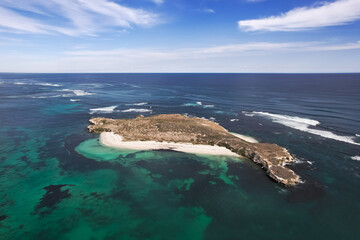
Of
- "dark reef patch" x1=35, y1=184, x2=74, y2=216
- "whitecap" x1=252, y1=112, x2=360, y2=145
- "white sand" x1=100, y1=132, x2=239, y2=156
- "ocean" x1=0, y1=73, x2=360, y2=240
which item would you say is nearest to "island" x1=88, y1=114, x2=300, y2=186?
"white sand" x1=100, y1=132, x2=239, y2=156

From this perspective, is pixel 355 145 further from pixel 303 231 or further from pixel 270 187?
pixel 303 231

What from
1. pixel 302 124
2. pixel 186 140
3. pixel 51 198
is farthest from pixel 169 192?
pixel 302 124

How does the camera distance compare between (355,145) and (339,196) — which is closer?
(339,196)

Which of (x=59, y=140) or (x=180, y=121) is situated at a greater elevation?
(x=180, y=121)

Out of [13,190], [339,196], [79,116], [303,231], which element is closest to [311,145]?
[339,196]

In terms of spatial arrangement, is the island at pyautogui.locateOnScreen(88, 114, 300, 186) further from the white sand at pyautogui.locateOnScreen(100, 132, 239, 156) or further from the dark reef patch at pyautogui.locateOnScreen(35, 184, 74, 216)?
the dark reef patch at pyautogui.locateOnScreen(35, 184, 74, 216)

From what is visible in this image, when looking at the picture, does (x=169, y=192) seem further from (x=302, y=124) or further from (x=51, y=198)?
(x=302, y=124)

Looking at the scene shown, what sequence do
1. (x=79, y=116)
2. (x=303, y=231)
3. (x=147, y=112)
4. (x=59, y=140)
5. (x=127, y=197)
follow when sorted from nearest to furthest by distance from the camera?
(x=303, y=231), (x=127, y=197), (x=59, y=140), (x=79, y=116), (x=147, y=112)
